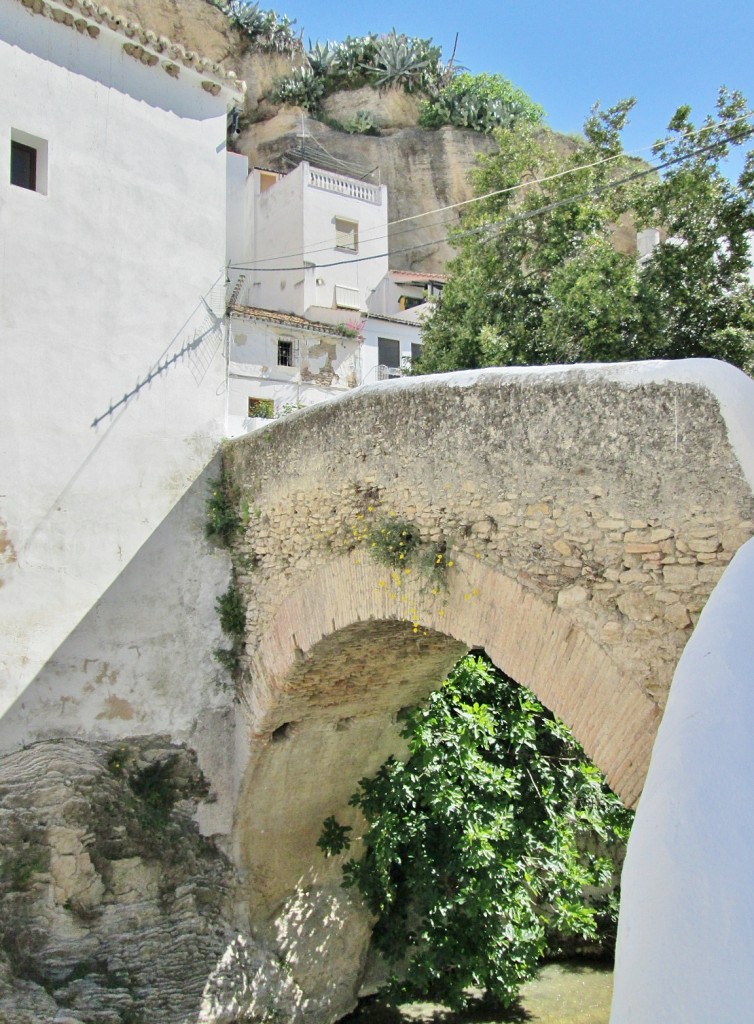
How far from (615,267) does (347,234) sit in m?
11.4

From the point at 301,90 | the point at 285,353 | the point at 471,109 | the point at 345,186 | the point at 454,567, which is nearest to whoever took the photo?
the point at 454,567

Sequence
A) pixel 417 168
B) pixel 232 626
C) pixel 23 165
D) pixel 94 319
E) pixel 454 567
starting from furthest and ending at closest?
pixel 417 168
pixel 232 626
pixel 94 319
pixel 23 165
pixel 454 567

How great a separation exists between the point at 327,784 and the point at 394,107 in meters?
20.6

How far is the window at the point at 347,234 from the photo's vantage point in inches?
725

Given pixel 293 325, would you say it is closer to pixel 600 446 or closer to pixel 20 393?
pixel 20 393

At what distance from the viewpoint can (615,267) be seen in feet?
27.6

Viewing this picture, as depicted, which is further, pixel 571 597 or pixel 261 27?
pixel 261 27

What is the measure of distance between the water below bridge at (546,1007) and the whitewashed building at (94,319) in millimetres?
3440

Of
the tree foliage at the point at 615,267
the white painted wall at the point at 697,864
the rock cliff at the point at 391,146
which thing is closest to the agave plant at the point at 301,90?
the rock cliff at the point at 391,146

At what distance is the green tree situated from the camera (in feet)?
20.9

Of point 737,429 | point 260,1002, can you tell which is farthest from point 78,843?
point 737,429

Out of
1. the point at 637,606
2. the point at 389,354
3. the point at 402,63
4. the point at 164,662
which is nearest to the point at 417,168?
the point at 402,63

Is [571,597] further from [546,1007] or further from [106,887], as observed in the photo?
[546,1007]

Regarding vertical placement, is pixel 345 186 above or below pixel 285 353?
above
